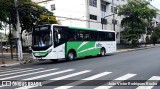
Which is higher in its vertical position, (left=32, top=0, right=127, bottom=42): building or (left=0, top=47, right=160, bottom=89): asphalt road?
(left=32, top=0, right=127, bottom=42): building

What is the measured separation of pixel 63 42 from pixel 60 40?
45cm

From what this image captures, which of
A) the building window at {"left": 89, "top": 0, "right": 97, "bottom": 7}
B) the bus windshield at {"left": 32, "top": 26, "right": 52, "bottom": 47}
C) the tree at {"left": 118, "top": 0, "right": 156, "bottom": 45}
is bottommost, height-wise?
the bus windshield at {"left": 32, "top": 26, "right": 52, "bottom": 47}

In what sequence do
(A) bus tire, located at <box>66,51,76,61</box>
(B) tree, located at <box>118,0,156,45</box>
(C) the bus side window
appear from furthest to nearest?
(B) tree, located at <box>118,0,156,45</box> → (C) the bus side window → (A) bus tire, located at <box>66,51,76,61</box>

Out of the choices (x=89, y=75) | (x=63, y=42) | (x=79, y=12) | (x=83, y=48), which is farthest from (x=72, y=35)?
(x=79, y=12)

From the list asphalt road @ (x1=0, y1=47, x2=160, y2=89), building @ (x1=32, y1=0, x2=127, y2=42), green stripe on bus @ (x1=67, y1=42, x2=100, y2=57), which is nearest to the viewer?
asphalt road @ (x1=0, y1=47, x2=160, y2=89)

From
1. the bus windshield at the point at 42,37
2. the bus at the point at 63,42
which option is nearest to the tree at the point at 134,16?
the bus at the point at 63,42

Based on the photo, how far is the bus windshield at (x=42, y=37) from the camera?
71.2 ft

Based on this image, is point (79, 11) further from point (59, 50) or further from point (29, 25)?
point (59, 50)

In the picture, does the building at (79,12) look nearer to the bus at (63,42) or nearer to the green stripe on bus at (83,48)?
the green stripe on bus at (83,48)

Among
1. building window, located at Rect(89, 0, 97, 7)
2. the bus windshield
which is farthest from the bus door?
building window, located at Rect(89, 0, 97, 7)

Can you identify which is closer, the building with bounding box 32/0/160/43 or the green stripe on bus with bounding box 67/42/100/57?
the green stripe on bus with bounding box 67/42/100/57

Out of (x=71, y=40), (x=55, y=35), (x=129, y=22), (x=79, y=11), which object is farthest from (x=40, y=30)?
(x=129, y=22)

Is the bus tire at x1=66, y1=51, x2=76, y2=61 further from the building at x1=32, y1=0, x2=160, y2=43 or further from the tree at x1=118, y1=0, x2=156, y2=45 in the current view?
the tree at x1=118, y1=0, x2=156, y2=45

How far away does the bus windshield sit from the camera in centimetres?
2170
